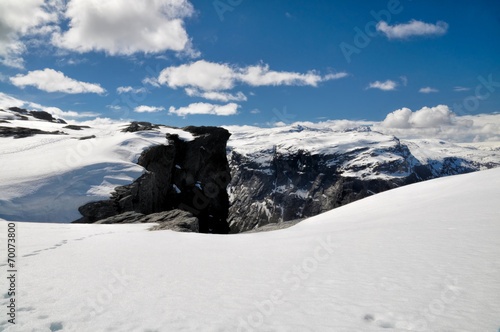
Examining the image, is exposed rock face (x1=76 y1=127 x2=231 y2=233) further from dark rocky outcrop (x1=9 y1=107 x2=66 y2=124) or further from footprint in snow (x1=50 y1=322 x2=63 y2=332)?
dark rocky outcrop (x1=9 y1=107 x2=66 y2=124)

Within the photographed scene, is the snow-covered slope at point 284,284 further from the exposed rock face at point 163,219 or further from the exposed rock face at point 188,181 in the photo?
the exposed rock face at point 188,181

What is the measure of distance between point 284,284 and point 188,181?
7303cm

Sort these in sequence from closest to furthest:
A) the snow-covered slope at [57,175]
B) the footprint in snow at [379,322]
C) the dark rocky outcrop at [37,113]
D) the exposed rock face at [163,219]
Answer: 1. the footprint in snow at [379,322]
2. the exposed rock face at [163,219]
3. the snow-covered slope at [57,175]
4. the dark rocky outcrop at [37,113]

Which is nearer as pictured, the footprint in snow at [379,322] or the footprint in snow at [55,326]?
the footprint in snow at [379,322]

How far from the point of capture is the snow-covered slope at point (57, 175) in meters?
24.0

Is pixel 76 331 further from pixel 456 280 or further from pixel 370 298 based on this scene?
pixel 456 280

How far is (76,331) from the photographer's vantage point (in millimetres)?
4219

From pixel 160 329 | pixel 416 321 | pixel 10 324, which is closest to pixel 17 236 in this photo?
pixel 10 324

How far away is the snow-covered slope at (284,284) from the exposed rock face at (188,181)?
82.8ft

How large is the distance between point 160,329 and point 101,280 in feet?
10.4

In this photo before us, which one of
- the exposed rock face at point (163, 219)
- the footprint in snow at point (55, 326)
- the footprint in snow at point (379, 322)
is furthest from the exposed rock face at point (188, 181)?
the footprint in snow at point (379, 322)

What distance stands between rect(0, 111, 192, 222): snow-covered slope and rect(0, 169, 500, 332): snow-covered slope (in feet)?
58.7

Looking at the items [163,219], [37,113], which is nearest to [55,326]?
[163,219]

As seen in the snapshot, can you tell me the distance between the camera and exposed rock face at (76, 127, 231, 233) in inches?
1474
